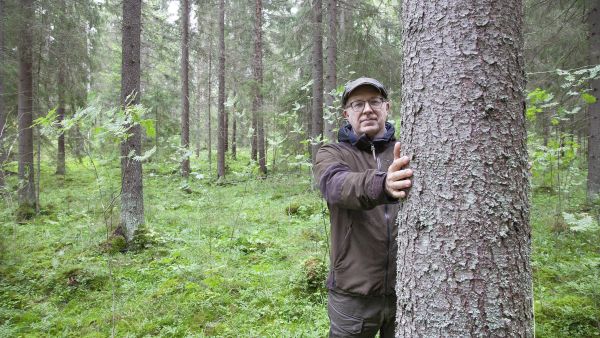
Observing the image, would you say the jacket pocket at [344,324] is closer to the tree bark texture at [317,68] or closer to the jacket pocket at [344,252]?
the jacket pocket at [344,252]

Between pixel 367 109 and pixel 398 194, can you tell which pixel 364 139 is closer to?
pixel 367 109

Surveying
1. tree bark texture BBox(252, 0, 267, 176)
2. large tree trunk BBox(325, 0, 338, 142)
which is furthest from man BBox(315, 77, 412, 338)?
tree bark texture BBox(252, 0, 267, 176)

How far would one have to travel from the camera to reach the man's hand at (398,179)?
149cm

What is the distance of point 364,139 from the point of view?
2.29 m

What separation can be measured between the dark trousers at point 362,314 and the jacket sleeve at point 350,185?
0.74 m

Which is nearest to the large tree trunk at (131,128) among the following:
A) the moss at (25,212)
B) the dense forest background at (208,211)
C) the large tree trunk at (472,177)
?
the dense forest background at (208,211)

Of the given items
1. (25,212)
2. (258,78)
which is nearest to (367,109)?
(25,212)

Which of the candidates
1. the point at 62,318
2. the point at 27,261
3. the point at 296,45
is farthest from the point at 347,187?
the point at 296,45

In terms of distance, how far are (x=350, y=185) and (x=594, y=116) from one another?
866cm

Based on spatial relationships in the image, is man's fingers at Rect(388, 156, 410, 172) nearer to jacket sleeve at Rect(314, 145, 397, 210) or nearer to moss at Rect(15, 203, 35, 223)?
jacket sleeve at Rect(314, 145, 397, 210)

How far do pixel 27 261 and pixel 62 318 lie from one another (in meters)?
2.60

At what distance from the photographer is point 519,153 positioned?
1.38 metres

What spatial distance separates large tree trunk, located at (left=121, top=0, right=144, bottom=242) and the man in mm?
5356

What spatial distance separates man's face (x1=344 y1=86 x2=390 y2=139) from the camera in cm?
232
